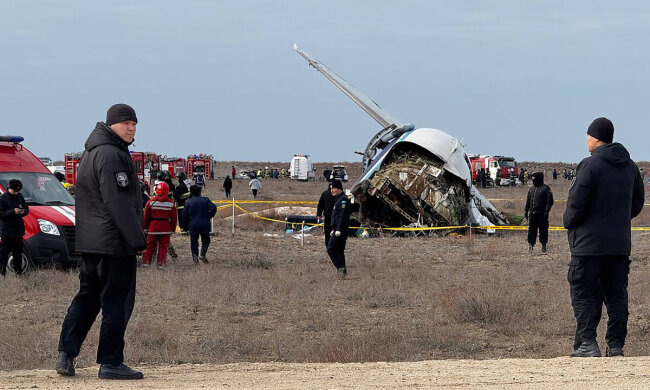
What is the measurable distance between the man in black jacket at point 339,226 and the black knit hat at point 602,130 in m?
8.01

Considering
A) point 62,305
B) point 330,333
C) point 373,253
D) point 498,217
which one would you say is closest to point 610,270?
point 330,333

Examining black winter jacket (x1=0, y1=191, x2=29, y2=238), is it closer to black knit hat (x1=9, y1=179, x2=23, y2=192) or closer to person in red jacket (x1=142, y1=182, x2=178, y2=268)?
black knit hat (x1=9, y1=179, x2=23, y2=192)

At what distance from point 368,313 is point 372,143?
16.8 m

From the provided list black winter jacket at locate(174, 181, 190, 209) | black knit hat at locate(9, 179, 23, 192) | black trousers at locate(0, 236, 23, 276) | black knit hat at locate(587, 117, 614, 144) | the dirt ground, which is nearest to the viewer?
the dirt ground

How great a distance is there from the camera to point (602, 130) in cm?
841

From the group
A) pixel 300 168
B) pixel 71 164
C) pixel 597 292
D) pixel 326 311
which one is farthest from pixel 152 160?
pixel 597 292

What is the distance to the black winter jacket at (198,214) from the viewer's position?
18.2 m

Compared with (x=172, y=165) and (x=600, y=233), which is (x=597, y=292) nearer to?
(x=600, y=233)

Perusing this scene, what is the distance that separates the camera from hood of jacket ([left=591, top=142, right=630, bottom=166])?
27.3 feet

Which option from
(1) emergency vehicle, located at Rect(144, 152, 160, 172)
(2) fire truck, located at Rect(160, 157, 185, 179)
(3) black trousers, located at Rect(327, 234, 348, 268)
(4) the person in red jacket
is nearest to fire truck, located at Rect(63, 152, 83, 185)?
(1) emergency vehicle, located at Rect(144, 152, 160, 172)

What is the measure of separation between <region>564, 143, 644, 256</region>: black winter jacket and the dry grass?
2.12 metres

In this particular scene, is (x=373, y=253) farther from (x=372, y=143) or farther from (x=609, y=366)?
(x=609, y=366)

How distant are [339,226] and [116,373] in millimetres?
9322

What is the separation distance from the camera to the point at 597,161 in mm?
8312
